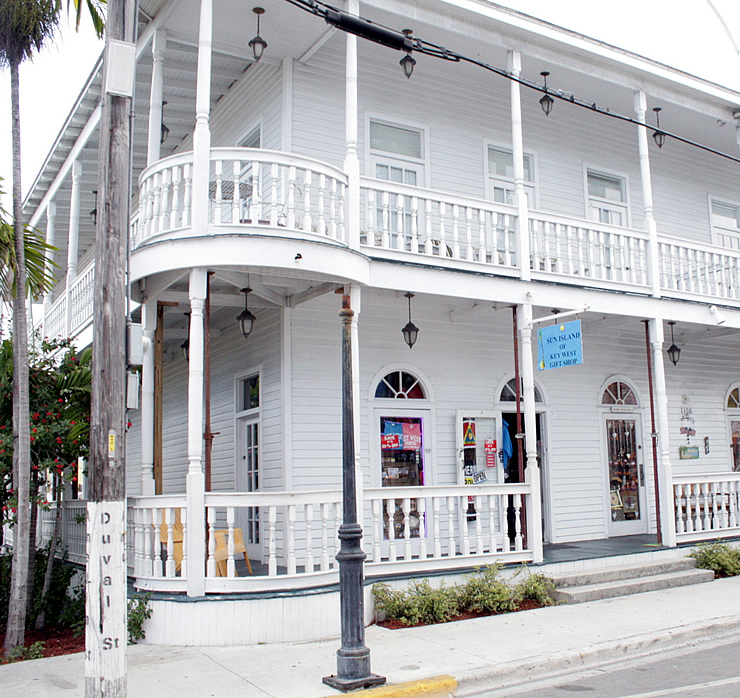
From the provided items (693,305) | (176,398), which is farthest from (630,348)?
(176,398)

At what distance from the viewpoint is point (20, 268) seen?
8930 mm

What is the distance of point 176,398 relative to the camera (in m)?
14.7

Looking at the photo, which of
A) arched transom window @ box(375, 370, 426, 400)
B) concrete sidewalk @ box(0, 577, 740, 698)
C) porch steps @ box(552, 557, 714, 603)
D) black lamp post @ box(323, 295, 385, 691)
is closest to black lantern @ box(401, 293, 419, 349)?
arched transom window @ box(375, 370, 426, 400)

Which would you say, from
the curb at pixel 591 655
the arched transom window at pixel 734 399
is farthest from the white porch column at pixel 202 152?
the arched transom window at pixel 734 399

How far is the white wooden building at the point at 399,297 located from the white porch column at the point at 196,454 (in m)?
0.02

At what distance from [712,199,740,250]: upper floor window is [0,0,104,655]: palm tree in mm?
12413

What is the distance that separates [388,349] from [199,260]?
12.7 feet

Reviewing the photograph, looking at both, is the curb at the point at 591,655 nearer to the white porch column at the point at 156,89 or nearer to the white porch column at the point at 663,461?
the white porch column at the point at 663,461

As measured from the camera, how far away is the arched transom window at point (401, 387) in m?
11.4

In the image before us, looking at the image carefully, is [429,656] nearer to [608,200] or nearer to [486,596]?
[486,596]

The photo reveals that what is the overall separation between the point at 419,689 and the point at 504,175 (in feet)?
30.0

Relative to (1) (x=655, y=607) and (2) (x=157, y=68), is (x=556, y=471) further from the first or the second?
(2) (x=157, y=68)

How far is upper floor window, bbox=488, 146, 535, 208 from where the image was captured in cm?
1305

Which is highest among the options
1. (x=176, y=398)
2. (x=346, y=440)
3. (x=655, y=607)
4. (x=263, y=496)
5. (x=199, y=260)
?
(x=199, y=260)
